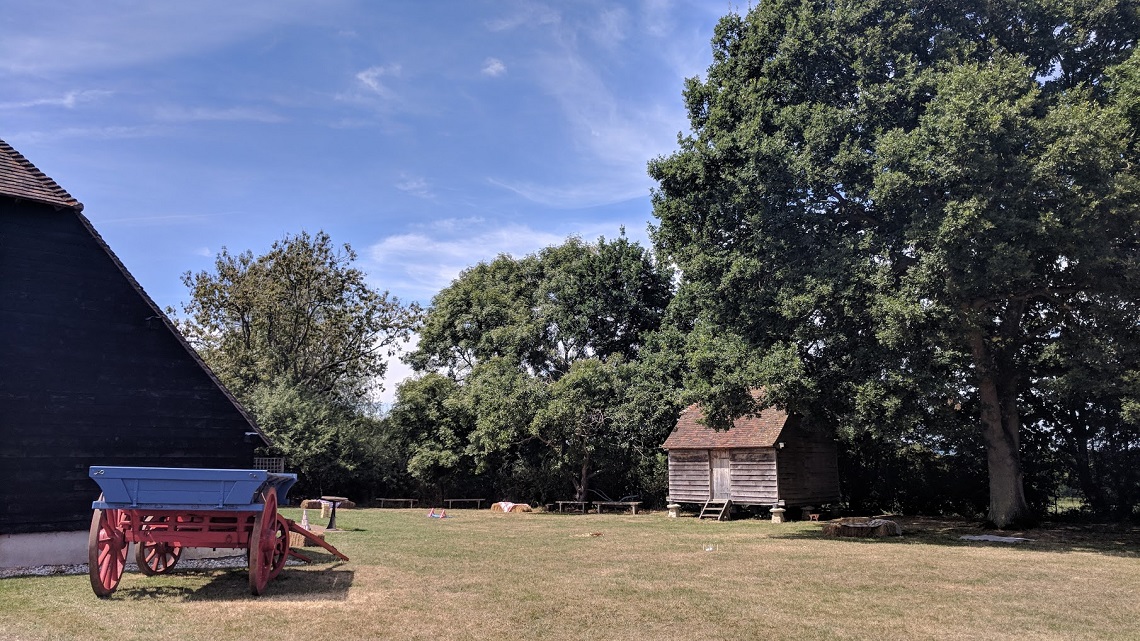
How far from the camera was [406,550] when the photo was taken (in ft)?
52.2

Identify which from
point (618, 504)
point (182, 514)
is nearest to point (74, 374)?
point (182, 514)

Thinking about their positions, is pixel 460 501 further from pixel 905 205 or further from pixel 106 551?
pixel 106 551

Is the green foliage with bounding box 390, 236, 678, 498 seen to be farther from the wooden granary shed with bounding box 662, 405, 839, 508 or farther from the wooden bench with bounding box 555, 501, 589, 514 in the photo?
the wooden granary shed with bounding box 662, 405, 839, 508

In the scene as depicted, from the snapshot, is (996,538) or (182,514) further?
(996,538)

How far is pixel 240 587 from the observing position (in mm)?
10836

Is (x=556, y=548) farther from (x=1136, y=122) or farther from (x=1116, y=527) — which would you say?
(x=1116, y=527)

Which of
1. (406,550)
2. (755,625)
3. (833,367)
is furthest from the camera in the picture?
(833,367)

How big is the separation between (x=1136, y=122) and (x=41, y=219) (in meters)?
23.2

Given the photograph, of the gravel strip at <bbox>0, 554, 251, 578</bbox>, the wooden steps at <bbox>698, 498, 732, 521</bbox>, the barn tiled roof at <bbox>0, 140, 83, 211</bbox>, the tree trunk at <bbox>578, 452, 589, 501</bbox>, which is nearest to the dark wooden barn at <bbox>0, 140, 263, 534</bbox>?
the barn tiled roof at <bbox>0, 140, 83, 211</bbox>

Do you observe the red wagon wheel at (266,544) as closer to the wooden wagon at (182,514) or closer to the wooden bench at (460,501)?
the wooden wagon at (182,514)

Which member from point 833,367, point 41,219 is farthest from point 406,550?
point 833,367

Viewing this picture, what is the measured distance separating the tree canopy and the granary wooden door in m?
8.05

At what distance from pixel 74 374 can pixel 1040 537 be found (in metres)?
22.7

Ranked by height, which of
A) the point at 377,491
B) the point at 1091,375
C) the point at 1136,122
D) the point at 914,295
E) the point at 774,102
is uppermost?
the point at 774,102
